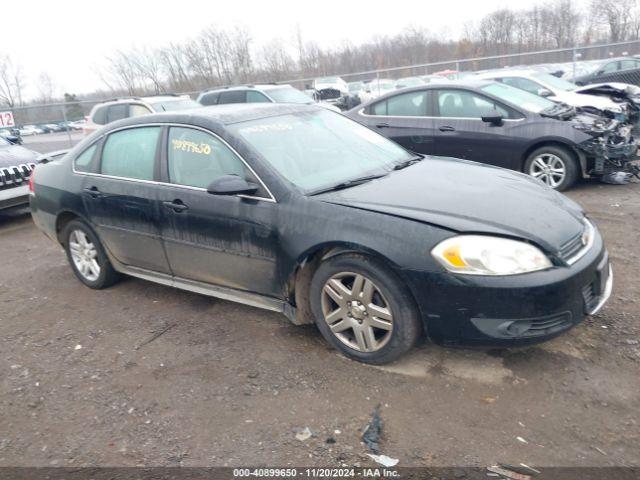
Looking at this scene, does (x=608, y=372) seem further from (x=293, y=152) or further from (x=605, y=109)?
(x=605, y=109)

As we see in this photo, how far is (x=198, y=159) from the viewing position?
390cm

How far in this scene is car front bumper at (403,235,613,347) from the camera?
2.80 meters

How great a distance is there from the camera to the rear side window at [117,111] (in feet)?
39.0

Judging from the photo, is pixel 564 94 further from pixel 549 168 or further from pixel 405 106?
pixel 405 106

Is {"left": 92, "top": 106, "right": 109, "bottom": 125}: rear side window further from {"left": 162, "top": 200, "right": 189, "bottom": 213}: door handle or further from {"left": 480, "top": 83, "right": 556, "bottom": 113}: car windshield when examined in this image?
{"left": 162, "top": 200, "right": 189, "bottom": 213}: door handle

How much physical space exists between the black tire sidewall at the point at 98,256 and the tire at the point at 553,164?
5.41 m

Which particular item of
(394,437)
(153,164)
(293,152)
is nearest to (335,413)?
(394,437)

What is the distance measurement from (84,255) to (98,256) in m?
0.24

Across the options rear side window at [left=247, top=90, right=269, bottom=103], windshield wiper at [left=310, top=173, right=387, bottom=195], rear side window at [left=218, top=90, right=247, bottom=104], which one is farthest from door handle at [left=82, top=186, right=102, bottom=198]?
rear side window at [left=218, top=90, right=247, bottom=104]

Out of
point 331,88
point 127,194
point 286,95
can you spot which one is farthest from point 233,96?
point 127,194

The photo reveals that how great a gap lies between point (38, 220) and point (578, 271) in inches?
195

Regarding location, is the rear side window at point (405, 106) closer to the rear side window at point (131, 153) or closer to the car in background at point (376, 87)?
the rear side window at point (131, 153)

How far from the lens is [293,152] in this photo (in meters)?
3.77

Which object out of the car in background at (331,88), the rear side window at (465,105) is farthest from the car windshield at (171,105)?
the car in background at (331,88)
